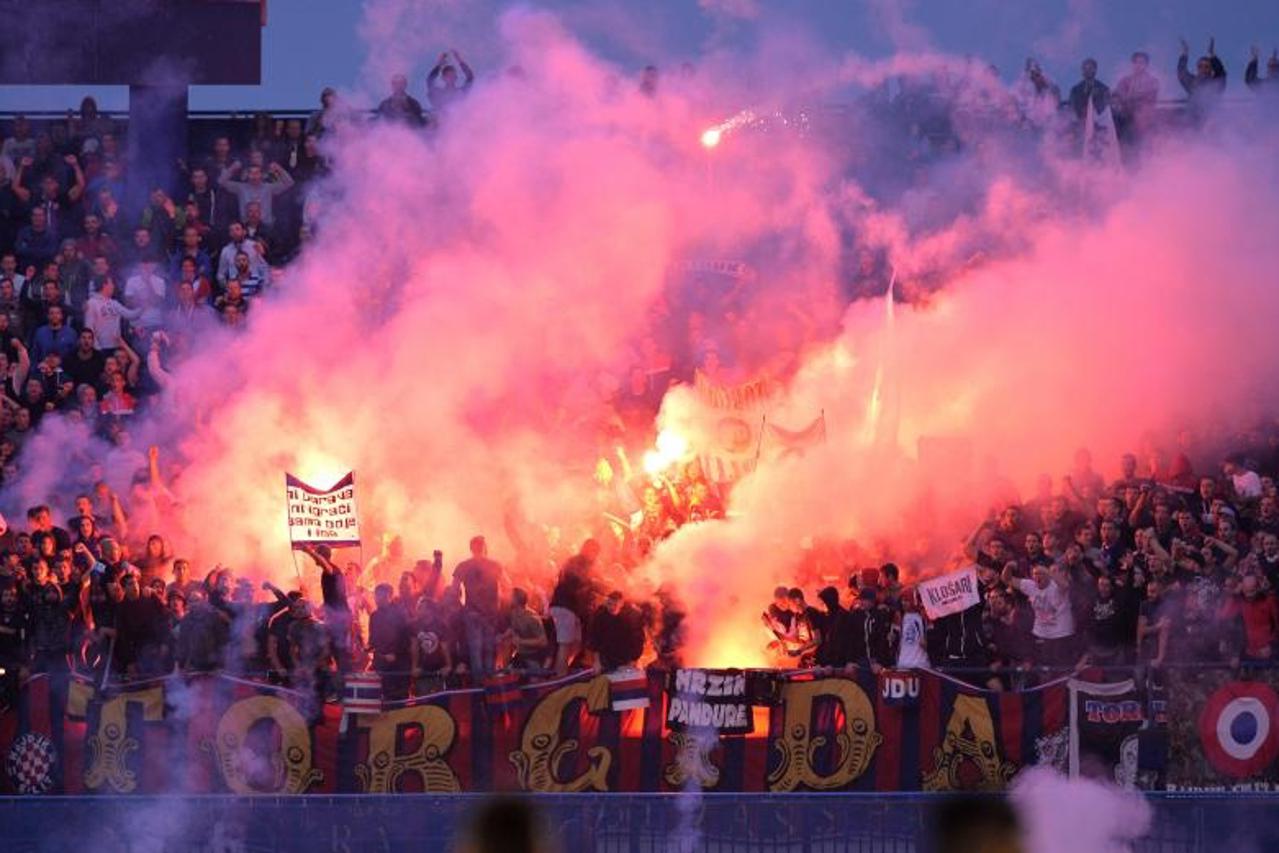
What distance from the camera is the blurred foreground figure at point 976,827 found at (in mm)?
11578

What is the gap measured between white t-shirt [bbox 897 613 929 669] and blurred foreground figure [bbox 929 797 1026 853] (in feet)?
3.42

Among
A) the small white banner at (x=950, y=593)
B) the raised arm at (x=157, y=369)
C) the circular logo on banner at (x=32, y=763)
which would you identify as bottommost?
the circular logo on banner at (x=32, y=763)

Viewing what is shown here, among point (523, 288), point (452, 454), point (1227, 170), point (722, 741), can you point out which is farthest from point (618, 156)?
point (722, 741)

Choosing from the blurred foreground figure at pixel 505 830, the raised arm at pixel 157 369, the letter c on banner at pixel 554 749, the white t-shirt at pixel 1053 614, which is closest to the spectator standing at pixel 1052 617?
the white t-shirt at pixel 1053 614

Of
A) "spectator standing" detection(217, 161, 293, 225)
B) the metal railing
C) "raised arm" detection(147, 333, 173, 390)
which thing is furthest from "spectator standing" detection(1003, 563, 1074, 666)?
"spectator standing" detection(217, 161, 293, 225)

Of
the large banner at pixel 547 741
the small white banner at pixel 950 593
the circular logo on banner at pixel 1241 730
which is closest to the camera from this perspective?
the circular logo on banner at pixel 1241 730

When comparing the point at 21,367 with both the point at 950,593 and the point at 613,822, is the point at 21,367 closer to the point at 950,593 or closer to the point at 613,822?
the point at 613,822

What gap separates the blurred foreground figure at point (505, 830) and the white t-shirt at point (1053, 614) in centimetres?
302

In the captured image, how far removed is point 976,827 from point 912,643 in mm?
1300

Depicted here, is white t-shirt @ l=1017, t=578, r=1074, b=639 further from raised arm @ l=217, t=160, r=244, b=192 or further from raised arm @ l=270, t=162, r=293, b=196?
raised arm @ l=217, t=160, r=244, b=192

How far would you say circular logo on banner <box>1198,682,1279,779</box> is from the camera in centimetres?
1206

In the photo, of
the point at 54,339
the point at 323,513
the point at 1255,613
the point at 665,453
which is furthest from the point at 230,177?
the point at 1255,613

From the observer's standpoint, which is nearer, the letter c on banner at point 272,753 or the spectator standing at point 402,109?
the letter c on banner at point 272,753

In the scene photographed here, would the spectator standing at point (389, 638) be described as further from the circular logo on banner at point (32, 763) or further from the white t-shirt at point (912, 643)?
the white t-shirt at point (912, 643)
